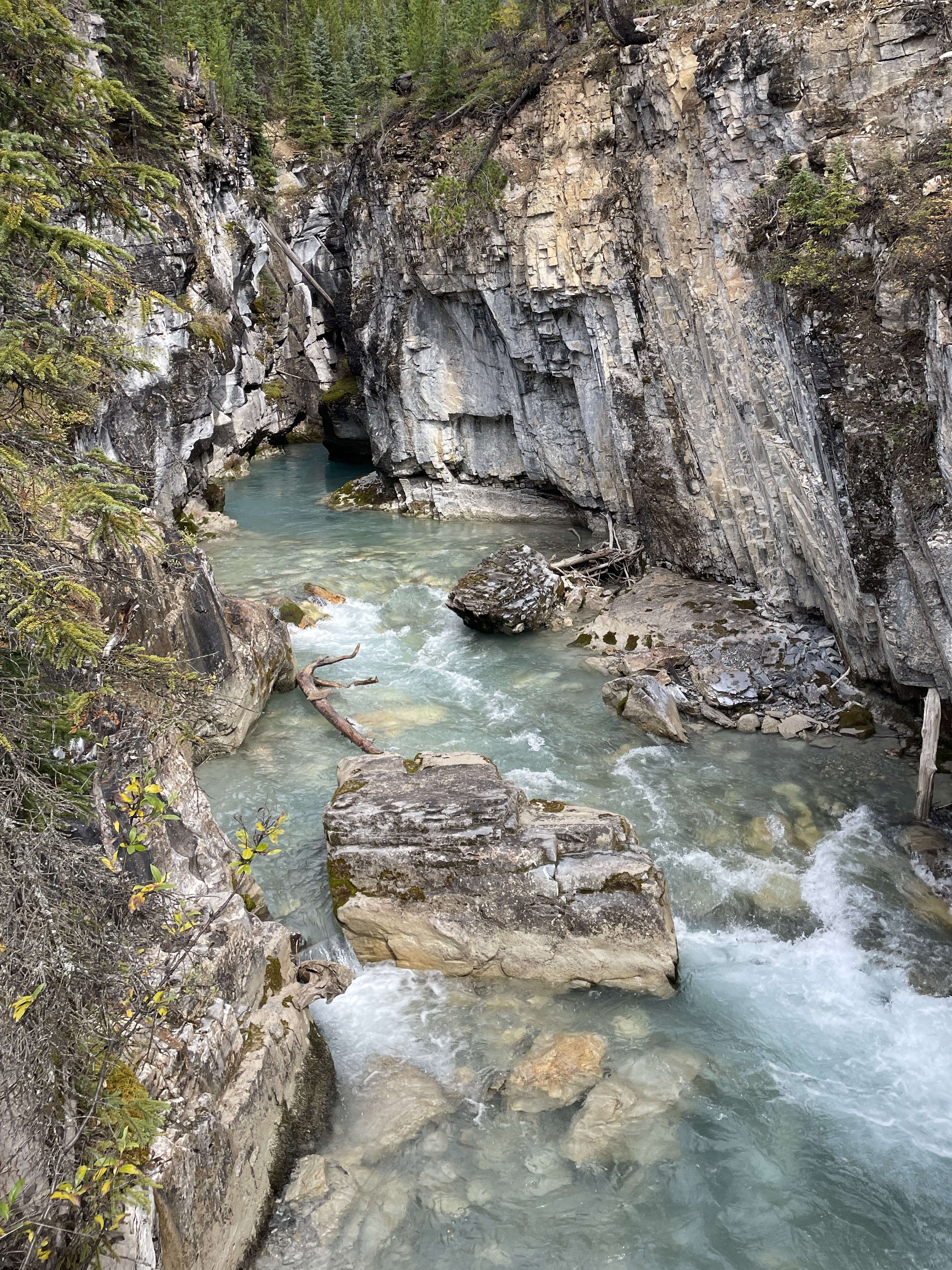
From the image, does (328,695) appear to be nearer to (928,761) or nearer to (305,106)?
(928,761)

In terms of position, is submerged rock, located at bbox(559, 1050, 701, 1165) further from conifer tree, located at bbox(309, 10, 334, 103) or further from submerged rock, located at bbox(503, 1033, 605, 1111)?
conifer tree, located at bbox(309, 10, 334, 103)


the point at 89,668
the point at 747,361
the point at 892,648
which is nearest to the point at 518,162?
the point at 747,361

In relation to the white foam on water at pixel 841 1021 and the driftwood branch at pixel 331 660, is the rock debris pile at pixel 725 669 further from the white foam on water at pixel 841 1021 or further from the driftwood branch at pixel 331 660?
the driftwood branch at pixel 331 660

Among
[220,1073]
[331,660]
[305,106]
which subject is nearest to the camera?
[220,1073]

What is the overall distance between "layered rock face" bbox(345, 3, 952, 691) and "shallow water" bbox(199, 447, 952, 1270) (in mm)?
3354

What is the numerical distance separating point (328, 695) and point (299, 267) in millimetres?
31516

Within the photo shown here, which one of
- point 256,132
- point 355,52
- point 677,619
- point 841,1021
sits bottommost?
Result: point 841,1021

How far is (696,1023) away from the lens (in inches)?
328

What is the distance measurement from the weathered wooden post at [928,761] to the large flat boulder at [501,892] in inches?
177

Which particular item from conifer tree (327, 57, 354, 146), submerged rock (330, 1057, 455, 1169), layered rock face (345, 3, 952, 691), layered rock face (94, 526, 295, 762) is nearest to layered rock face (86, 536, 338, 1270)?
layered rock face (94, 526, 295, 762)

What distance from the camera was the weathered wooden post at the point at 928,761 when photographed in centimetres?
1084

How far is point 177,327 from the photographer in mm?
22234

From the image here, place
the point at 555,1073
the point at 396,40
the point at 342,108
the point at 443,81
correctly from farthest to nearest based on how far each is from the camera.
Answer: the point at 342,108, the point at 396,40, the point at 443,81, the point at 555,1073

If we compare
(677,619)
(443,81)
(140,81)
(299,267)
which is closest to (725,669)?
(677,619)
